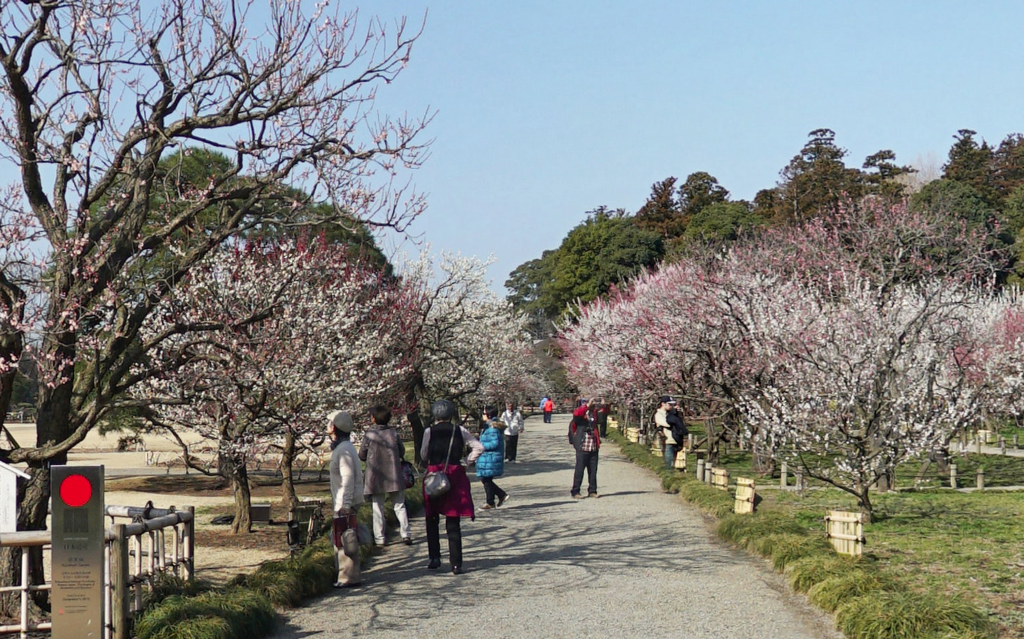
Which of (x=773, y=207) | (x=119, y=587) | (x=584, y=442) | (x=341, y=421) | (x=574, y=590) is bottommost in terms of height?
(x=574, y=590)

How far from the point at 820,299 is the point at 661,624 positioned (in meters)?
14.5

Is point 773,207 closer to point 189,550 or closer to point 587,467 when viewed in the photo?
point 587,467

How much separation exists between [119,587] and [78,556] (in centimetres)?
55

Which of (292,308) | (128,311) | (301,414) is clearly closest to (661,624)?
(128,311)

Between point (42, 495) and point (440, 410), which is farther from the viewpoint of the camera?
point (440, 410)

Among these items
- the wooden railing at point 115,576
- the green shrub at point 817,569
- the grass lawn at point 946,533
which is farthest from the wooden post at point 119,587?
the grass lawn at point 946,533

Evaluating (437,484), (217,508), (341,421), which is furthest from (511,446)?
(341,421)

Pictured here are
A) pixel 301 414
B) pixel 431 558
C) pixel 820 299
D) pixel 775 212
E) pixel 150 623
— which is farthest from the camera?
pixel 775 212

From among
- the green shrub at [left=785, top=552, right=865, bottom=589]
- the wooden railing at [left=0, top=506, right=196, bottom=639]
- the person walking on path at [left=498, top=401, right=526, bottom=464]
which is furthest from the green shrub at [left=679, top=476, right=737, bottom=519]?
the person walking on path at [left=498, top=401, right=526, bottom=464]

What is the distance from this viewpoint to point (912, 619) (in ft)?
22.4

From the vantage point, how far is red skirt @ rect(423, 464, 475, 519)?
31.7ft

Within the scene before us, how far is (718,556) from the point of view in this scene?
432 inches

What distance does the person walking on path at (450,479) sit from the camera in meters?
9.70

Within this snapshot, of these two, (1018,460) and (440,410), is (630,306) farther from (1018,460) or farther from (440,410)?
(440,410)
